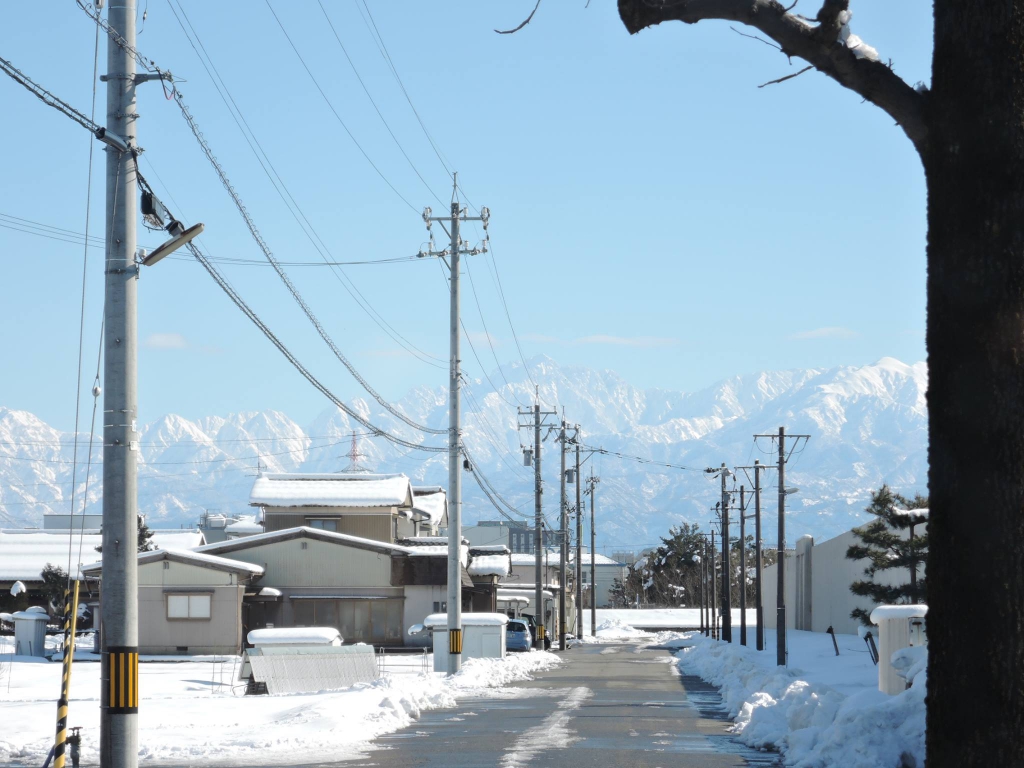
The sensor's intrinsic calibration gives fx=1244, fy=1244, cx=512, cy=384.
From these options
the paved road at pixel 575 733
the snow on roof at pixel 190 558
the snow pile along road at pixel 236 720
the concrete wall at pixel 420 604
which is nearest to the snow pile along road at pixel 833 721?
the paved road at pixel 575 733

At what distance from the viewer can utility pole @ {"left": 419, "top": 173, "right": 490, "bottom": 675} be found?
1284 inches

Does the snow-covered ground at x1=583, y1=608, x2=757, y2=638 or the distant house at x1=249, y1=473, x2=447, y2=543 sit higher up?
the distant house at x1=249, y1=473, x2=447, y2=543

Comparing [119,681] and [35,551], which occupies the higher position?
[119,681]

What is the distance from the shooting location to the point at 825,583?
68062mm

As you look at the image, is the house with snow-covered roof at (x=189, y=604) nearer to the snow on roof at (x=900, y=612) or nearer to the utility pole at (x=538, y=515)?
the utility pole at (x=538, y=515)

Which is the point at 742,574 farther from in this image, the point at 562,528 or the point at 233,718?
the point at 233,718

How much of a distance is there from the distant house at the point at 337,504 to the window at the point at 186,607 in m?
12.5

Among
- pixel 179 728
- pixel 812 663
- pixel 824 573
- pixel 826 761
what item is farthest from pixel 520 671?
pixel 824 573

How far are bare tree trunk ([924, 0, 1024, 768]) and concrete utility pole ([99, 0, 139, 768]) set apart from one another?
28.5 feet

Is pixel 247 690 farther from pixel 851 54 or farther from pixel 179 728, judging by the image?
pixel 851 54

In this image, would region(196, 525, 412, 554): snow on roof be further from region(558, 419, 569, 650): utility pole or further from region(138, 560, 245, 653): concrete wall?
region(558, 419, 569, 650): utility pole

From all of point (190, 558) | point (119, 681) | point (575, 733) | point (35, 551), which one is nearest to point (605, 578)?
point (35, 551)

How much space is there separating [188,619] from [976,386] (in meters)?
47.5

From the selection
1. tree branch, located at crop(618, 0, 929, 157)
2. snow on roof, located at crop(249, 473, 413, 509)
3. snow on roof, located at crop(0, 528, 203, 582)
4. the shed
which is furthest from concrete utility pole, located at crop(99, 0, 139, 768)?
snow on roof, located at crop(0, 528, 203, 582)
